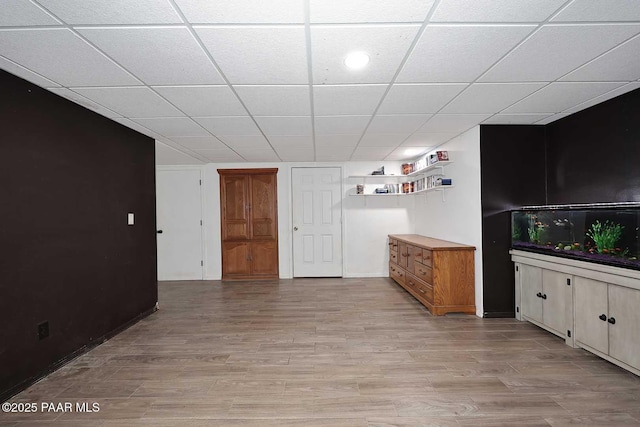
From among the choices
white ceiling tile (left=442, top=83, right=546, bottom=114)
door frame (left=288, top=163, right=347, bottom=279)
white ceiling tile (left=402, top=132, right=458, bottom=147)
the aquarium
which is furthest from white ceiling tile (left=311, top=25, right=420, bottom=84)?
door frame (left=288, top=163, right=347, bottom=279)

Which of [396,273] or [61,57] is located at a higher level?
[61,57]

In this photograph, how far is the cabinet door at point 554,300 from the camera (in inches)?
120

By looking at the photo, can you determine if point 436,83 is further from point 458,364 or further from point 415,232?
point 415,232

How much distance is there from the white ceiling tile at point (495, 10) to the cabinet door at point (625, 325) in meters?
2.13

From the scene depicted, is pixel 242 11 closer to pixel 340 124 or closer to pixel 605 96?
pixel 340 124

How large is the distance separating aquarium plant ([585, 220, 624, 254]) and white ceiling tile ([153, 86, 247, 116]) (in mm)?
3369

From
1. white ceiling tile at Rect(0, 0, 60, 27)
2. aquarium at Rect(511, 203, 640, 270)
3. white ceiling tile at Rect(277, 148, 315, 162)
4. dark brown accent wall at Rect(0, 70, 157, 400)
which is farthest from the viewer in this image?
white ceiling tile at Rect(277, 148, 315, 162)

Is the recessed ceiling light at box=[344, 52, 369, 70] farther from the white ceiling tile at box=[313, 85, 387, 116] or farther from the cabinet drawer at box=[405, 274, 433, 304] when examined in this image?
the cabinet drawer at box=[405, 274, 433, 304]

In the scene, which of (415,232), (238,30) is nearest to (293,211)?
(415,232)

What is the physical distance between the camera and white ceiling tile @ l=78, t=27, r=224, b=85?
184 cm

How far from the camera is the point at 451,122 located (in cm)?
373

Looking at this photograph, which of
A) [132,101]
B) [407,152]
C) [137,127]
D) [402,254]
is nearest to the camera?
[132,101]

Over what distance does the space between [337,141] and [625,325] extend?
3.57 metres

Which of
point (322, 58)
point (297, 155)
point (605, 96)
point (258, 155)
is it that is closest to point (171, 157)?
point (258, 155)
